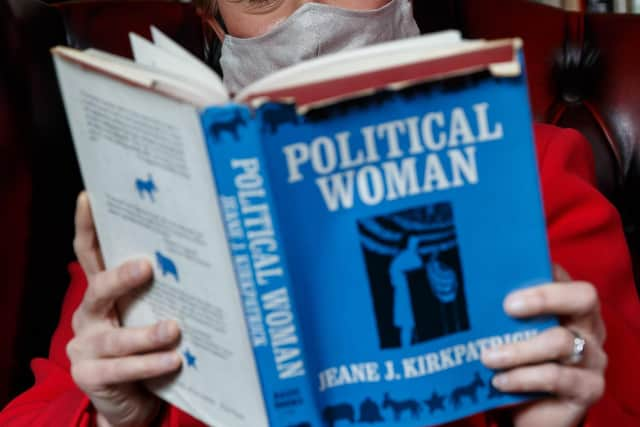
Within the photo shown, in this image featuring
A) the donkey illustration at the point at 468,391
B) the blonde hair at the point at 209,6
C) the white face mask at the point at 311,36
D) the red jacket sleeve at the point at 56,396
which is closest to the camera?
the donkey illustration at the point at 468,391

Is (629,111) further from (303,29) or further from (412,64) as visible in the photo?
(412,64)

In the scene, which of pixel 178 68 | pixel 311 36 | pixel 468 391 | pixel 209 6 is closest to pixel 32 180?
pixel 209 6

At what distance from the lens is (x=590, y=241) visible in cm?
114

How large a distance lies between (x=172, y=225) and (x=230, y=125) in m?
0.13

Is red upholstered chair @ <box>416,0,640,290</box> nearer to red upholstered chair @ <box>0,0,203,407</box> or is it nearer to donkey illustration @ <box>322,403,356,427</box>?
red upholstered chair @ <box>0,0,203,407</box>

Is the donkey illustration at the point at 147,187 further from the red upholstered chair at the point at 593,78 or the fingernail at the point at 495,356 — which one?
the red upholstered chair at the point at 593,78

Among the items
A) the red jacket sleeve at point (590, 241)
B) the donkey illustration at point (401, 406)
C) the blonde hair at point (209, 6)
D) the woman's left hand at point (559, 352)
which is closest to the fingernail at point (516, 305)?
the woman's left hand at point (559, 352)

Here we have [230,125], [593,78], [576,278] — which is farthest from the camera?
[593,78]

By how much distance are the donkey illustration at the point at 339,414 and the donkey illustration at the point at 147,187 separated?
0.22 metres

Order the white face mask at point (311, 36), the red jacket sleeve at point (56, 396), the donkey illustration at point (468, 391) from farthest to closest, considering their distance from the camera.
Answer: the white face mask at point (311, 36)
the red jacket sleeve at point (56, 396)
the donkey illustration at point (468, 391)

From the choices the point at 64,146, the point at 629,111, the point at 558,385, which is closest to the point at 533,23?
the point at 629,111

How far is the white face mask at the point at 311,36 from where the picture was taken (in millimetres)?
1103

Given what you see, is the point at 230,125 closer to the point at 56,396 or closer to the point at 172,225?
the point at 172,225

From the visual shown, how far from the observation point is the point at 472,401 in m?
0.74
